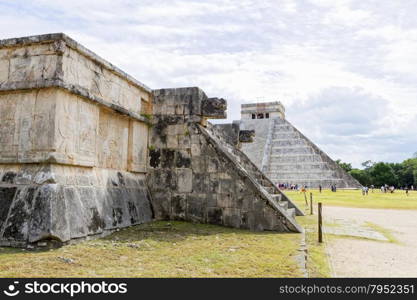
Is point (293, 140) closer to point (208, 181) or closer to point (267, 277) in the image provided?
point (208, 181)

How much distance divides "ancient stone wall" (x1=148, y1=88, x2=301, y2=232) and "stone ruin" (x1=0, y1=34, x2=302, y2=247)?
0.02 metres

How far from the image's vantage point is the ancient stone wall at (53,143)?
16.2 ft

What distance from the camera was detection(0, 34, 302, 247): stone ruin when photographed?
5.09 meters

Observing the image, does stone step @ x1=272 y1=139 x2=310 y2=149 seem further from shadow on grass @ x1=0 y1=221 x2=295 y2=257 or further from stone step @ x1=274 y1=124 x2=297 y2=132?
shadow on grass @ x1=0 y1=221 x2=295 y2=257

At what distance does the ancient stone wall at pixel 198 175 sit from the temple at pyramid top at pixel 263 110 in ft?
181

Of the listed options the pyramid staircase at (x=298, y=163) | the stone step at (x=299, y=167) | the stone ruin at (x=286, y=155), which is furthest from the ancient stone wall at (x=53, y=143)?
the stone step at (x=299, y=167)

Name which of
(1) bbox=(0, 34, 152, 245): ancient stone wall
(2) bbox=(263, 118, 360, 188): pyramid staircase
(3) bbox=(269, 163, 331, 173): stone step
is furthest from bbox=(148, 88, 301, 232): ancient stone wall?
(3) bbox=(269, 163, 331, 173): stone step

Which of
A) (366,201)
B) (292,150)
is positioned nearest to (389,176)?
(292,150)

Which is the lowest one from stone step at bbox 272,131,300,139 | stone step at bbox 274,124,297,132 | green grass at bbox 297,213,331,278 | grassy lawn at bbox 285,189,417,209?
grassy lawn at bbox 285,189,417,209

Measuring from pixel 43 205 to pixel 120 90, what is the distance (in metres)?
2.86

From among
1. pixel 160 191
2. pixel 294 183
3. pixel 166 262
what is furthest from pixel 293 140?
pixel 166 262

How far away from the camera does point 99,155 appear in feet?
20.9

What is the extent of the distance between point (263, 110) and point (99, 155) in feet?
192

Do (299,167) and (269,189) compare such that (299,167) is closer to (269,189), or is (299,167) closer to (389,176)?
(389,176)
